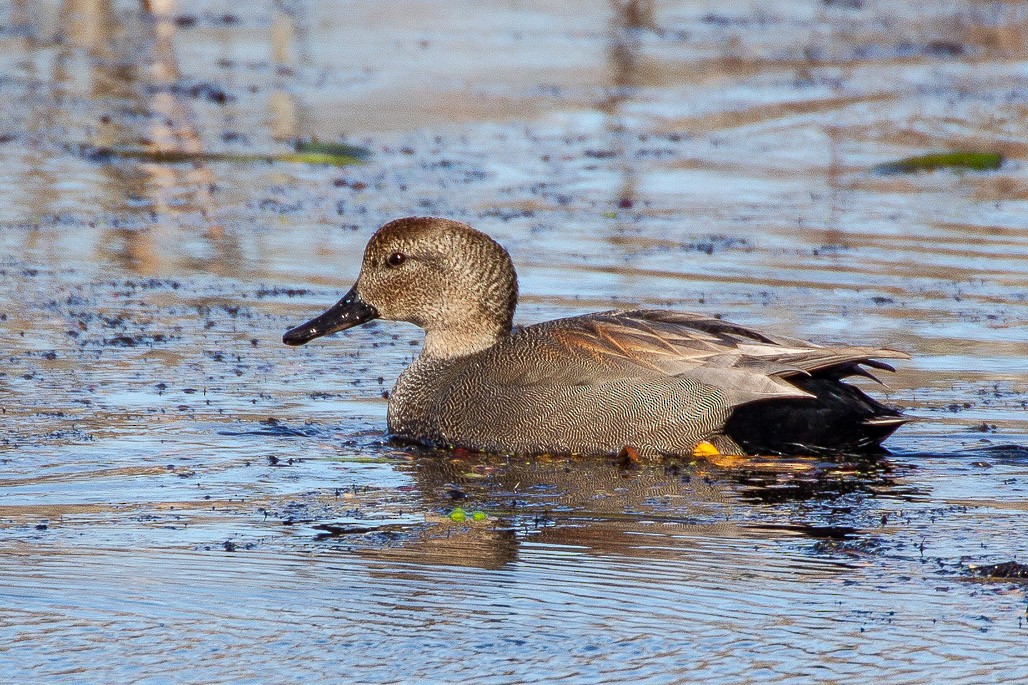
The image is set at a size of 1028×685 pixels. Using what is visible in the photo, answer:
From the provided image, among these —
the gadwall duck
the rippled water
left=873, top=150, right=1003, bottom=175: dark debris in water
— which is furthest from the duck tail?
left=873, top=150, right=1003, bottom=175: dark debris in water

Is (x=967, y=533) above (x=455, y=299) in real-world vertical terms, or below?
below

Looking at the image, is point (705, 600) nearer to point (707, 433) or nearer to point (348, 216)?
point (707, 433)

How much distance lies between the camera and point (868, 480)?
6.20 m

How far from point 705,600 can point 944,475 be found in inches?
67.4

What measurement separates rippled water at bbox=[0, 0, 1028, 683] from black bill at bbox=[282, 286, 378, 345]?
257 millimetres

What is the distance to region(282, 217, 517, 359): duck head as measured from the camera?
703cm

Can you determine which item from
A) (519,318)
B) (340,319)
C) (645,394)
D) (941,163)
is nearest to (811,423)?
(645,394)

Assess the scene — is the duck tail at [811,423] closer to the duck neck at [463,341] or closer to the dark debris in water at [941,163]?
the duck neck at [463,341]

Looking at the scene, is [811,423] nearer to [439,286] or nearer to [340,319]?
[439,286]

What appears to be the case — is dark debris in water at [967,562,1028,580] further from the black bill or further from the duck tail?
the black bill

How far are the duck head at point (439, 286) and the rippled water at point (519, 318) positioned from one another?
0.37 meters

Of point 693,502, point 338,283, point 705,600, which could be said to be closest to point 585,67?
point 338,283

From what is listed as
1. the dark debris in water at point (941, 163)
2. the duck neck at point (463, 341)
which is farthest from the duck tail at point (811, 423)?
the dark debris in water at point (941, 163)

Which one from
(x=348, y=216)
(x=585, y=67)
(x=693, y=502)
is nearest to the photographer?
(x=693, y=502)
